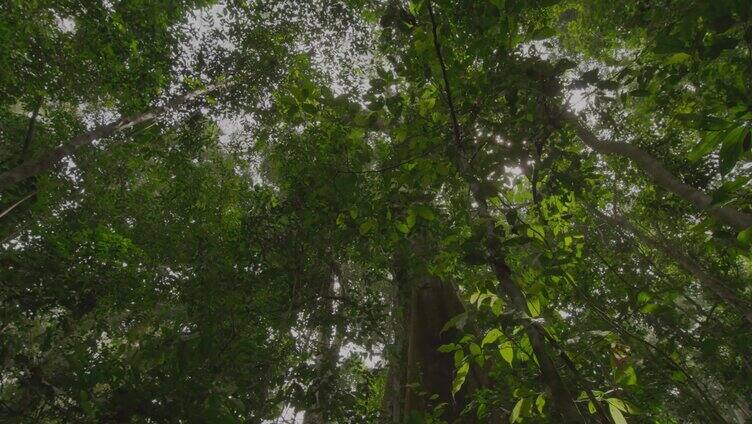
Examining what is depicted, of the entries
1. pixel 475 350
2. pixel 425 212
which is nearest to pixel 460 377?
pixel 475 350

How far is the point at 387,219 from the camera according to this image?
2539mm

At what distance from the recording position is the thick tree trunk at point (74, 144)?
5.77 m

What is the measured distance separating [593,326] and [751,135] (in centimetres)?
381

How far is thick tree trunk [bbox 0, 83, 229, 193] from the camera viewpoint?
5770 mm

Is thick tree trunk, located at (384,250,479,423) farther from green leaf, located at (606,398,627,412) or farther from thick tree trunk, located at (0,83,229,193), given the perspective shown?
thick tree trunk, located at (0,83,229,193)

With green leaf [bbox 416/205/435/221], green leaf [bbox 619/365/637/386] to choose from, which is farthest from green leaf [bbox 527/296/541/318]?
green leaf [bbox 416/205/435/221]

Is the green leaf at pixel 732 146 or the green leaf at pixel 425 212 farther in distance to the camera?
the green leaf at pixel 425 212

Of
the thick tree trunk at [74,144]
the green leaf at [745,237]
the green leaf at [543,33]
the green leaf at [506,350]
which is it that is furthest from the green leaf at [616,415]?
the thick tree trunk at [74,144]

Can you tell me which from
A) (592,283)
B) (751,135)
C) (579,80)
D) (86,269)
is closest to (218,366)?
(579,80)

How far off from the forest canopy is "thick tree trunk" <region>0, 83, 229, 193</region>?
5 cm

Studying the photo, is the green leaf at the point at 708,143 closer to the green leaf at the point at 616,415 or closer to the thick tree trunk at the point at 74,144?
the green leaf at the point at 616,415

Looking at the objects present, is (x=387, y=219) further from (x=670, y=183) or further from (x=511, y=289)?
(x=670, y=183)

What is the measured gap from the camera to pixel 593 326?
4.28m

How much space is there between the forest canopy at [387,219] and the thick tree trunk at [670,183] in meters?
0.03
